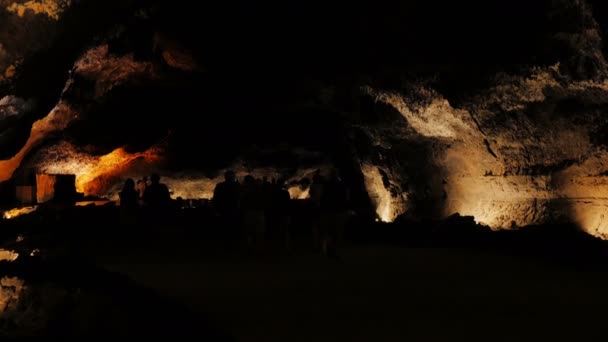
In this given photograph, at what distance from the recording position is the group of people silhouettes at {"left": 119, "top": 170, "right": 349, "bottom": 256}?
7.19 meters

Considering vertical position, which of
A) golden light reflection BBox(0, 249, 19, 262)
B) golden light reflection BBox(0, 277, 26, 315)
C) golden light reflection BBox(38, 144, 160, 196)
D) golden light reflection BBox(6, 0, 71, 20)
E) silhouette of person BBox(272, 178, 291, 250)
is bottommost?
golden light reflection BBox(0, 277, 26, 315)

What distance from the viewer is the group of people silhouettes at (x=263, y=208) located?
719 cm

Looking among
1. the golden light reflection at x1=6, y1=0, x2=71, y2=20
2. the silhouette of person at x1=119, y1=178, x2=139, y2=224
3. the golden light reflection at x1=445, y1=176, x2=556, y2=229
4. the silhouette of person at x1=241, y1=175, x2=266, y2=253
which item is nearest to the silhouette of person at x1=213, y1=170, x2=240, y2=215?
the silhouette of person at x1=241, y1=175, x2=266, y2=253

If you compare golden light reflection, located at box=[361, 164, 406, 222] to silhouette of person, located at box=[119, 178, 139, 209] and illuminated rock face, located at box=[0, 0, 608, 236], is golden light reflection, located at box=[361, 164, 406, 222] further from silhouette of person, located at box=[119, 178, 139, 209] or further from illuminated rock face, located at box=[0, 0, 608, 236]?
silhouette of person, located at box=[119, 178, 139, 209]

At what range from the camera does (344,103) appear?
14156 millimetres

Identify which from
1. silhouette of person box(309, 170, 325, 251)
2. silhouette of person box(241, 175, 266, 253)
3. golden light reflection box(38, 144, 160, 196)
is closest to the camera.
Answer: silhouette of person box(309, 170, 325, 251)

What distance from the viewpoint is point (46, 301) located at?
5363 mm

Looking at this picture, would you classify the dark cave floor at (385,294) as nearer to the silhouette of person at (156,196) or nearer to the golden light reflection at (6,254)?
the golden light reflection at (6,254)

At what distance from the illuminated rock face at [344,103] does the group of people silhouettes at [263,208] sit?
13.8 feet

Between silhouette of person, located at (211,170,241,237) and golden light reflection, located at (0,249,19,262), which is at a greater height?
silhouette of person, located at (211,170,241,237)

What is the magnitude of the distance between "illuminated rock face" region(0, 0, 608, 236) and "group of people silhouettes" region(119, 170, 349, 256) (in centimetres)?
419

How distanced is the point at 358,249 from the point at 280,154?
37.0 feet

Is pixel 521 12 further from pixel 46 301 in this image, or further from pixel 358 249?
pixel 46 301

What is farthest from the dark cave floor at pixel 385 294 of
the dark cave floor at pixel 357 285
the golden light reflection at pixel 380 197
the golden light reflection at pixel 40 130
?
the golden light reflection at pixel 40 130
